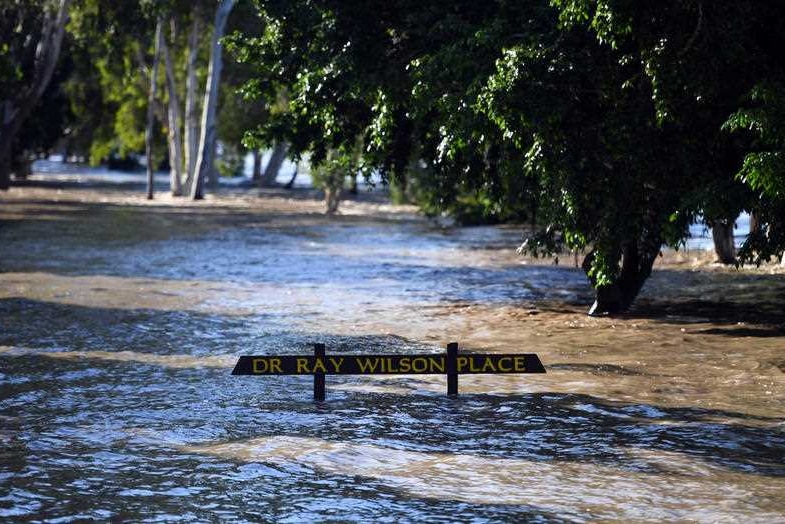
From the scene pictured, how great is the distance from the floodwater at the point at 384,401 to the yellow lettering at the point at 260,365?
486 mm

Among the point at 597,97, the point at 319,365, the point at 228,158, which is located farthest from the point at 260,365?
the point at 228,158

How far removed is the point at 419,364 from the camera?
12414 mm

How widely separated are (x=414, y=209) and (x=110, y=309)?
3115 centimetres

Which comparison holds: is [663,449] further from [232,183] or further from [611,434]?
[232,183]

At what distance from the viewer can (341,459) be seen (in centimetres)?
1091

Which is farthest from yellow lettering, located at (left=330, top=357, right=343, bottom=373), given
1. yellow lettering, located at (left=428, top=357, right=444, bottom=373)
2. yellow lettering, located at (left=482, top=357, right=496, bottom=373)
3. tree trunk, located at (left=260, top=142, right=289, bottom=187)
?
tree trunk, located at (left=260, top=142, right=289, bottom=187)

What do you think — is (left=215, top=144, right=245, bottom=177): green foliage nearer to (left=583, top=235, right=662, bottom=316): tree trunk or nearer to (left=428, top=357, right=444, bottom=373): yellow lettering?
(left=583, top=235, right=662, bottom=316): tree trunk

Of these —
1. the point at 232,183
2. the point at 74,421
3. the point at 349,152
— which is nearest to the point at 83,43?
the point at 232,183

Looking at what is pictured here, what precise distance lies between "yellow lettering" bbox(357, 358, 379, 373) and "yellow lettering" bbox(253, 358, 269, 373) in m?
0.82

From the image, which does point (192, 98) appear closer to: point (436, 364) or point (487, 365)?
point (436, 364)

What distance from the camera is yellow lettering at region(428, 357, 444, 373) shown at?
41.2 ft

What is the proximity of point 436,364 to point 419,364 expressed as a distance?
27 cm

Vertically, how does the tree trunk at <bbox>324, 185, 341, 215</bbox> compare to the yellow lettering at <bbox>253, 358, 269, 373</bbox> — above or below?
above

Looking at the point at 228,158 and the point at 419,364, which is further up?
the point at 228,158
